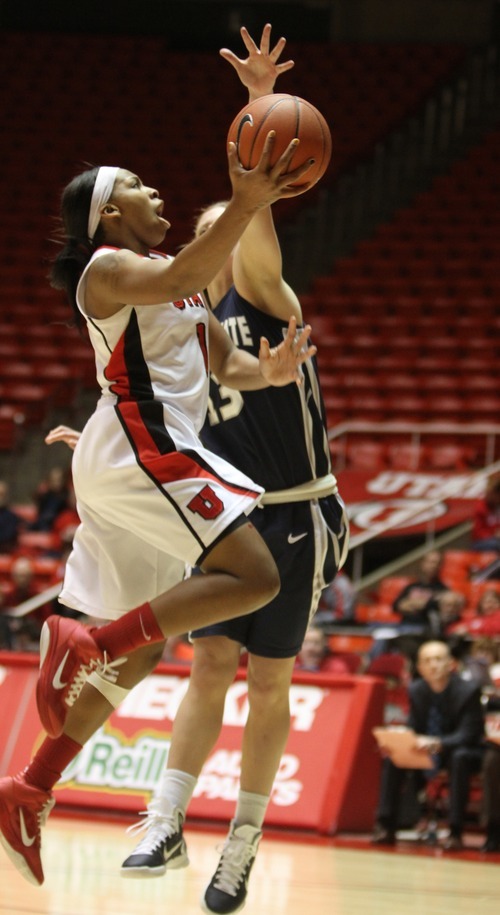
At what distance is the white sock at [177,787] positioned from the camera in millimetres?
4414

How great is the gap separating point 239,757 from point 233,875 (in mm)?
4104

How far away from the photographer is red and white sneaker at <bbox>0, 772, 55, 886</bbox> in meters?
3.92

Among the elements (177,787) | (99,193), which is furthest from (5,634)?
(99,193)

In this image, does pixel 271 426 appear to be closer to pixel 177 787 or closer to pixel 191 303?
pixel 191 303

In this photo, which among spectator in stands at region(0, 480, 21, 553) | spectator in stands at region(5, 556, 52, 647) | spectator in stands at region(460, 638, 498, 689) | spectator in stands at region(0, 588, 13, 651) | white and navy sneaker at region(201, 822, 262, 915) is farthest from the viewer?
spectator in stands at region(0, 480, 21, 553)

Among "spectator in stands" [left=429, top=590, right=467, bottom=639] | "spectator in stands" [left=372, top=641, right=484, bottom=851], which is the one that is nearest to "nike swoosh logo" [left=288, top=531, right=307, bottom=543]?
"spectator in stands" [left=372, top=641, right=484, bottom=851]

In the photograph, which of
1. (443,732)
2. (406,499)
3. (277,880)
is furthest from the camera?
(406,499)

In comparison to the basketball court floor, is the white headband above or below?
above

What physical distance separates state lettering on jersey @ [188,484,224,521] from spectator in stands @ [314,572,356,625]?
6.89 metres

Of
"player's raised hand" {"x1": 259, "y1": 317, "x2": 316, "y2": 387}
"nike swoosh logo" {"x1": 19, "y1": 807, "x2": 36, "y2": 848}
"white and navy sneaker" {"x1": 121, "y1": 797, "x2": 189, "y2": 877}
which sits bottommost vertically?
"white and navy sneaker" {"x1": 121, "y1": 797, "x2": 189, "y2": 877}

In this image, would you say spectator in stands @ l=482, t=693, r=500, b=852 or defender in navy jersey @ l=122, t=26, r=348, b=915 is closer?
defender in navy jersey @ l=122, t=26, r=348, b=915

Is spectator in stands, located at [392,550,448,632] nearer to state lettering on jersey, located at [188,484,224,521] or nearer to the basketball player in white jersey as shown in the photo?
the basketball player in white jersey

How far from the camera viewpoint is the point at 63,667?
12.8 ft

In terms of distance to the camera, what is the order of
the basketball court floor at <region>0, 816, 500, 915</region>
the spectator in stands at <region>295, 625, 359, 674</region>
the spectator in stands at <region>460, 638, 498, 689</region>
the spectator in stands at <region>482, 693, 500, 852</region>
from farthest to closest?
the spectator in stands at <region>295, 625, 359, 674</region> → the spectator in stands at <region>460, 638, 498, 689</region> → the spectator in stands at <region>482, 693, 500, 852</region> → the basketball court floor at <region>0, 816, 500, 915</region>
